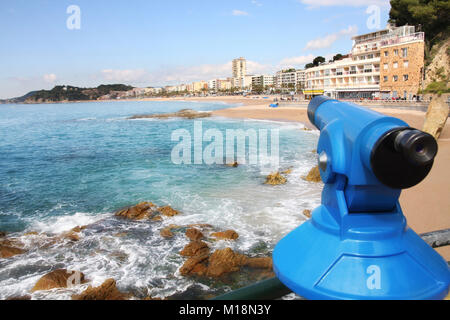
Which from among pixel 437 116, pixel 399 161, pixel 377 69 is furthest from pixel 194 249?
pixel 377 69

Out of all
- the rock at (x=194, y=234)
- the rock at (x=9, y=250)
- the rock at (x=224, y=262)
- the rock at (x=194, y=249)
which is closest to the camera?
the rock at (x=224, y=262)

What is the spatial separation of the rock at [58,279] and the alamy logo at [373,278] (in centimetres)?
795

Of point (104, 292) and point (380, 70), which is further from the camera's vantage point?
point (380, 70)

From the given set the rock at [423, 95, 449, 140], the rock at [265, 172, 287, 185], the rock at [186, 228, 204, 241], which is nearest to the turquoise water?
the rock at [186, 228, 204, 241]

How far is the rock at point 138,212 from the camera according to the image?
11.6m

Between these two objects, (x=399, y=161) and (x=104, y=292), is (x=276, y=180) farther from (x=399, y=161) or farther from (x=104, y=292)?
(x=399, y=161)

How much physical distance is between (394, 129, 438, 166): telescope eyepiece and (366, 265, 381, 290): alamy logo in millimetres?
372

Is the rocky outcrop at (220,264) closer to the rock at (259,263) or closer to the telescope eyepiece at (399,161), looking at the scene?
the rock at (259,263)

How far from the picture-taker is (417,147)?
92 centimetres

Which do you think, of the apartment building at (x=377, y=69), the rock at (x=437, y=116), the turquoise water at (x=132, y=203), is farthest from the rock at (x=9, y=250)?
the apartment building at (x=377, y=69)

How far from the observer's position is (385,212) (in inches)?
46.4

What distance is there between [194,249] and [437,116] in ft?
53.7
